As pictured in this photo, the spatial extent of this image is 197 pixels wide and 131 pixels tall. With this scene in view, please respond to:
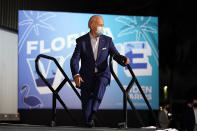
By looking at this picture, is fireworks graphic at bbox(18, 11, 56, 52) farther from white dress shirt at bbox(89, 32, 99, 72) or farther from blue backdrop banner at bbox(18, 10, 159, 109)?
white dress shirt at bbox(89, 32, 99, 72)

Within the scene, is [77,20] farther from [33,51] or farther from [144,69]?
[144,69]

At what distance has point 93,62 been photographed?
6.81 metres

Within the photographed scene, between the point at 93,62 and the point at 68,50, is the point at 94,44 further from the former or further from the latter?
the point at 68,50

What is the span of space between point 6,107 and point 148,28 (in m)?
3.71

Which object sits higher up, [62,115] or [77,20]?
[77,20]

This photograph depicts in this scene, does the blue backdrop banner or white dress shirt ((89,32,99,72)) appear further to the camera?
the blue backdrop banner

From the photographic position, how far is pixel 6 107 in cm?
1001

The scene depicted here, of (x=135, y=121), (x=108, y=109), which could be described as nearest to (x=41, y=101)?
(x=108, y=109)

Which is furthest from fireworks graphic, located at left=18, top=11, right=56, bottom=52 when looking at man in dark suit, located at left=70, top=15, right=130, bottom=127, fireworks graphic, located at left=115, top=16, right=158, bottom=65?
man in dark suit, located at left=70, top=15, right=130, bottom=127

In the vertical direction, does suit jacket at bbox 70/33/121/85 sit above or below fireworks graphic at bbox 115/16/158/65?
below

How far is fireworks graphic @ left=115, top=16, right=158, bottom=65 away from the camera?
30.1ft

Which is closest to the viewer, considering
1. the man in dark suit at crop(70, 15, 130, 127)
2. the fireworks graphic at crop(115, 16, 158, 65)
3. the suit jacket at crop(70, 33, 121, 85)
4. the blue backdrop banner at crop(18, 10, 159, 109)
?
the man in dark suit at crop(70, 15, 130, 127)

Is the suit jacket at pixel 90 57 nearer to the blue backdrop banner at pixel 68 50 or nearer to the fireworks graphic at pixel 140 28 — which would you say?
the blue backdrop banner at pixel 68 50

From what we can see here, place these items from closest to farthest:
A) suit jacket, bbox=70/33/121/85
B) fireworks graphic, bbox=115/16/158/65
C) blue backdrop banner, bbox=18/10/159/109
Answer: suit jacket, bbox=70/33/121/85
blue backdrop banner, bbox=18/10/159/109
fireworks graphic, bbox=115/16/158/65
